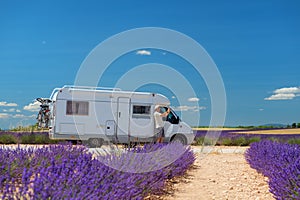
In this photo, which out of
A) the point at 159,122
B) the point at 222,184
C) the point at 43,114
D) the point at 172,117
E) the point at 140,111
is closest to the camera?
the point at 222,184

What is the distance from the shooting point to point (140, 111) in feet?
43.3

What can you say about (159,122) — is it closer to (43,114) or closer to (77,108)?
(77,108)

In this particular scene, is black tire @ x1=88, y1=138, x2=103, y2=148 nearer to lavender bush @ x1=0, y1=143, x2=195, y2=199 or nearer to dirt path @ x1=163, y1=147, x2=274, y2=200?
dirt path @ x1=163, y1=147, x2=274, y2=200

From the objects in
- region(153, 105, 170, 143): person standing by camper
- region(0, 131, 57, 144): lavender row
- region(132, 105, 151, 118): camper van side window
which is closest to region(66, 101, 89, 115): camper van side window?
region(132, 105, 151, 118): camper van side window

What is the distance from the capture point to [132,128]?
13.1 metres

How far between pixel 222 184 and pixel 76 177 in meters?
3.33

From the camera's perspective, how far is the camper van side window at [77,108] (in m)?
12.6

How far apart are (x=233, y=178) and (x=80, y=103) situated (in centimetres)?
747

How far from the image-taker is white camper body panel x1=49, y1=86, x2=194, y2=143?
12570 mm

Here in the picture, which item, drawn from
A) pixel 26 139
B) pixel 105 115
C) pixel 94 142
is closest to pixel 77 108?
pixel 105 115

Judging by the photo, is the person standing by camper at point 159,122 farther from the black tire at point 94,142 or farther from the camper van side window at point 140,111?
the black tire at point 94,142

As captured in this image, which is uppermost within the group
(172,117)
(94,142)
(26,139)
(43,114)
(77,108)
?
(77,108)

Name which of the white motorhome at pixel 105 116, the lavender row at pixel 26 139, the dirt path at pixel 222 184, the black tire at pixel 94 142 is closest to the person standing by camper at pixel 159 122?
the white motorhome at pixel 105 116

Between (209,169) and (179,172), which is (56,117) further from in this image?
(179,172)
